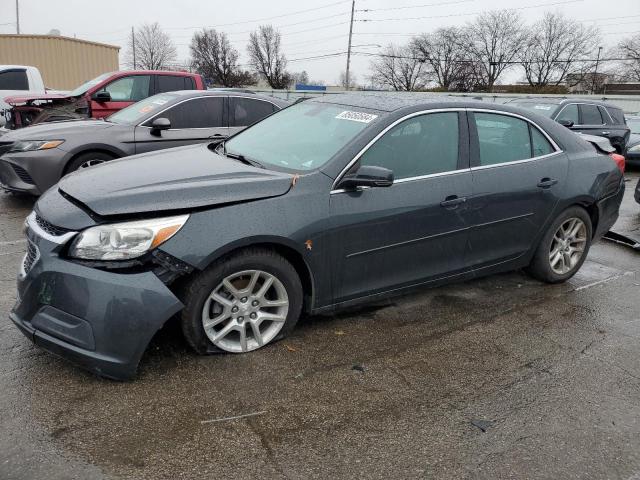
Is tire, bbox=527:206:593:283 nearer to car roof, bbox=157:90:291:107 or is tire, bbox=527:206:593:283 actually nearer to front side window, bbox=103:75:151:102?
car roof, bbox=157:90:291:107

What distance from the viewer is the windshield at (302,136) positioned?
11.9 feet

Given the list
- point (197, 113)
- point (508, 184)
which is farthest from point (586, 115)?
point (508, 184)

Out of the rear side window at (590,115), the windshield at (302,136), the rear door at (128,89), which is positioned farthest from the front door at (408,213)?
the rear side window at (590,115)

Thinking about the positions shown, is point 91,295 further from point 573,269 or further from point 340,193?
point 573,269

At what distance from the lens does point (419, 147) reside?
3807mm

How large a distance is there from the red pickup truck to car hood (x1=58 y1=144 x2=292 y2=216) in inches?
242

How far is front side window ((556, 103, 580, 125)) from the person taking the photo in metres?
11.6

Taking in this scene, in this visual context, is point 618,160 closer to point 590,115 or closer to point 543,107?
point 543,107

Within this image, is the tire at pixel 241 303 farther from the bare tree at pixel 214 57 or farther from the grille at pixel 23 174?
the bare tree at pixel 214 57

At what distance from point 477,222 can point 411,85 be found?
84.3 metres

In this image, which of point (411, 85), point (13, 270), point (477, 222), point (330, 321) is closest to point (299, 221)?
point (330, 321)

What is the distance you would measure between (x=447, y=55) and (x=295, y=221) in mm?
80756

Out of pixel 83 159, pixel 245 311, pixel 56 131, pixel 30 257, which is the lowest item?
pixel 245 311

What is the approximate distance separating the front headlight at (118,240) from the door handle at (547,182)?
301 cm
